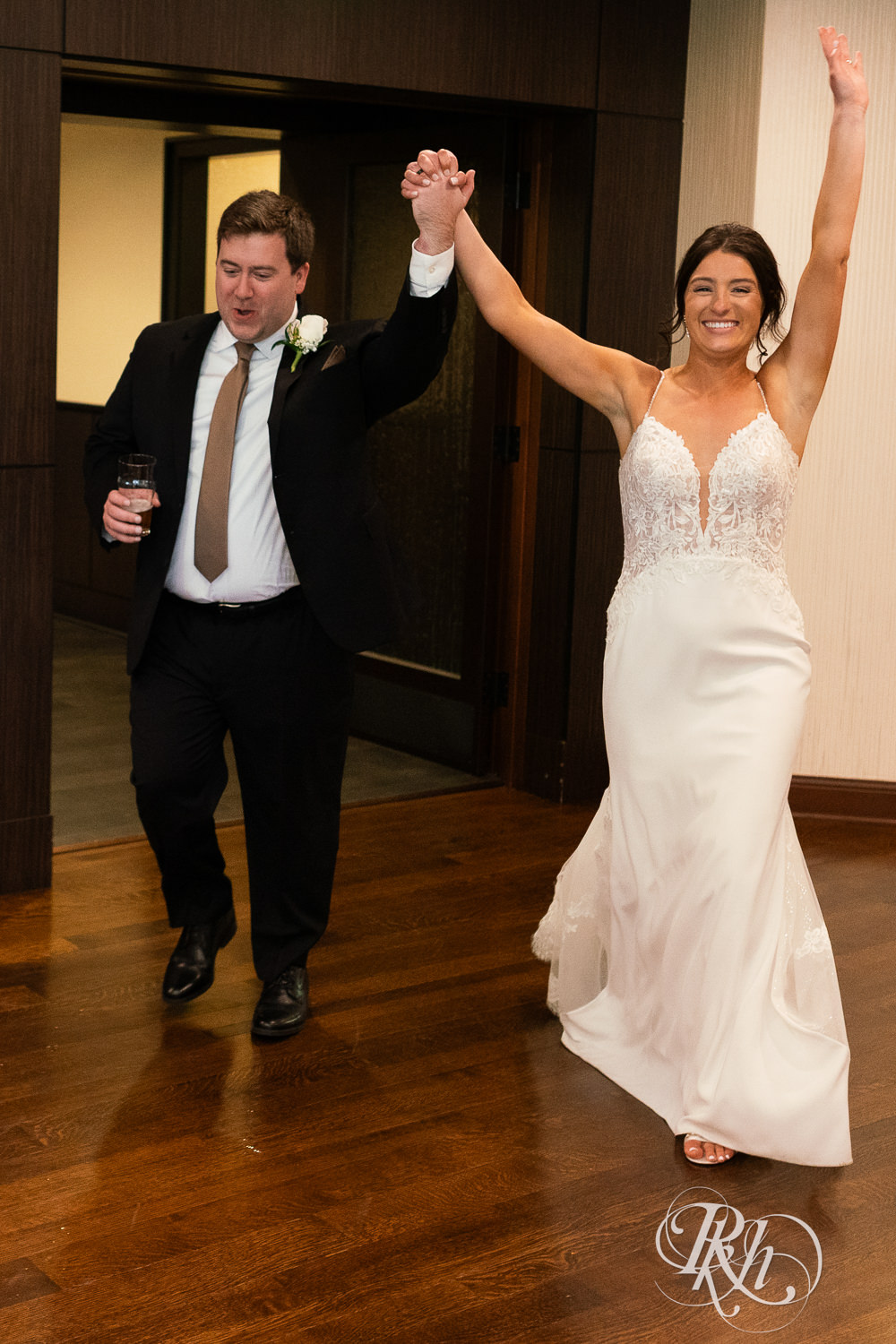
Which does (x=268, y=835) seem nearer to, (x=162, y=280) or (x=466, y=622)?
(x=466, y=622)

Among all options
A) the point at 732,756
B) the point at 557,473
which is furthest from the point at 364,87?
the point at 732,756

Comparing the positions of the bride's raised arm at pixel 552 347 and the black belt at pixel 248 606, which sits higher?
the bride's raised arm at pixel 552 347

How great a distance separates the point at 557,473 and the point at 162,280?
12.8 ft

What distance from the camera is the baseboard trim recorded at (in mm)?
5727

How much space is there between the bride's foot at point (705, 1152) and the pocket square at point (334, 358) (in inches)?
69.6

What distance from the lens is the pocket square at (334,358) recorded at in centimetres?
345

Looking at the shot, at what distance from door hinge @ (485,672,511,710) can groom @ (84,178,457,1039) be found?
7.55ft

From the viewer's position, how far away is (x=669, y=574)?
340cm

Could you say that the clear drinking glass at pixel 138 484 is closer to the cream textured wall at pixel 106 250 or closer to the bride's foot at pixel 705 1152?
the bride's foot at pixel 705 1152

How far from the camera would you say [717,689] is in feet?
10.9

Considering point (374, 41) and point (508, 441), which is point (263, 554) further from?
point (508, 441)

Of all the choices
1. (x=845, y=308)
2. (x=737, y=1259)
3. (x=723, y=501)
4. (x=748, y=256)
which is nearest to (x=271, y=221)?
(x=748, y=256)

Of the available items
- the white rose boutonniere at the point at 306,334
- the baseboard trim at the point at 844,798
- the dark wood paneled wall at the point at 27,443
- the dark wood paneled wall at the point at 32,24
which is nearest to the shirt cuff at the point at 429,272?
the white rose boutonniere at the point at 306,334

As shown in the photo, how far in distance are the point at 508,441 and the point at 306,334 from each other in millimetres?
2490
